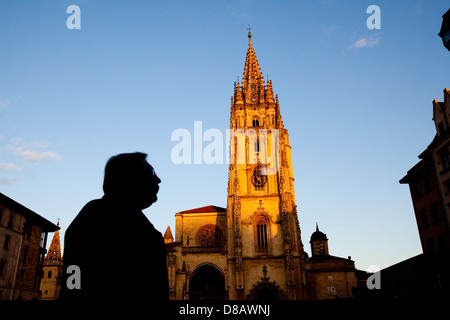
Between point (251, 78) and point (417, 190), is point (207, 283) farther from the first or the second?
point (251, 78)

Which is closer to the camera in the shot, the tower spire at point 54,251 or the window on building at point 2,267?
the window on building at point 2,267

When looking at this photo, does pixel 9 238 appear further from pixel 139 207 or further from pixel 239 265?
pixel 139 207

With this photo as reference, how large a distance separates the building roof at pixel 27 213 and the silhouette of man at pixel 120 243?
28.9 m

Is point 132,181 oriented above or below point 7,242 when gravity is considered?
below

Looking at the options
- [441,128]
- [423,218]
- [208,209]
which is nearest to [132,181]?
[441,128]

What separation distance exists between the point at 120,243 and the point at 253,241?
3833 centimetres

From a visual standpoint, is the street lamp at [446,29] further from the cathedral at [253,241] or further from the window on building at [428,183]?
the cathedral at [253,241]

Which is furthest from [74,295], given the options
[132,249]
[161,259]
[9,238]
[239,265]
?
[239,265]

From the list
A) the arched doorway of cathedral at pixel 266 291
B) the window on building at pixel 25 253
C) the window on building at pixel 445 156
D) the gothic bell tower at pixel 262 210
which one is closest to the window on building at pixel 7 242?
the window on building at pixel 25 253

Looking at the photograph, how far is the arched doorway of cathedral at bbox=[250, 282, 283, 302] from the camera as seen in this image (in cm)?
3561

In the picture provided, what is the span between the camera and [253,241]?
1519 inches

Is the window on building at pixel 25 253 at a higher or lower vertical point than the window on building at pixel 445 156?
lower

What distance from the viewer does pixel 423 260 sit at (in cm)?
2452

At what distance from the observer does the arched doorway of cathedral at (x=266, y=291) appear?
3561 centimetres
